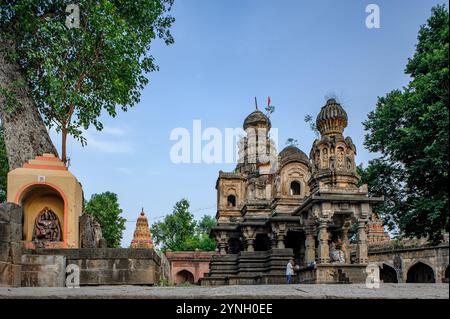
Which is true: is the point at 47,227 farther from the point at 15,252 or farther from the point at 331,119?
the point at 331,119

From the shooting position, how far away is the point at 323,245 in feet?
62.3

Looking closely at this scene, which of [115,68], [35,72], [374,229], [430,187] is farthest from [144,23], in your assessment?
[374,229]

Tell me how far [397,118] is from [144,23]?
947 centimetres

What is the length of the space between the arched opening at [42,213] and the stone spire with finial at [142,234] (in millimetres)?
27948

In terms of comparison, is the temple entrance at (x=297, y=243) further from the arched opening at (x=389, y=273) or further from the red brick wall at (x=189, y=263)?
the red brick wall at (x=189, y=263)

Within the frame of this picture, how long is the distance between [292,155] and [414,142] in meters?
16.6

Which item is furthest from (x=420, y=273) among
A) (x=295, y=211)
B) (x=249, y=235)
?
(x=295, y=211)

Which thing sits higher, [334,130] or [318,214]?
[334,130]

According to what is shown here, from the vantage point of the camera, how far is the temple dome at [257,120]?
37906mm

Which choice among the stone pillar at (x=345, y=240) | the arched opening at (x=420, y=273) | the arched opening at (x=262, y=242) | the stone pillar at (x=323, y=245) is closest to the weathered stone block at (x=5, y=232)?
the stone pillar at (x=323, y=245)

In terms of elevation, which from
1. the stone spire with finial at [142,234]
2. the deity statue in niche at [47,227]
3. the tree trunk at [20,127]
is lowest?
the deity statue in niche at [47,227]

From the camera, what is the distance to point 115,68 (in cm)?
1351
